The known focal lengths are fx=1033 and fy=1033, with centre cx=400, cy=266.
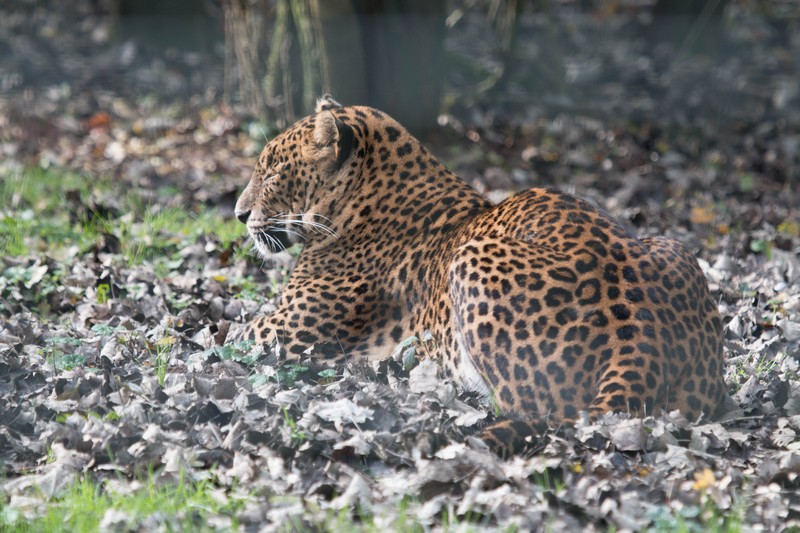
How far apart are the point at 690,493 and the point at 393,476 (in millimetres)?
1173

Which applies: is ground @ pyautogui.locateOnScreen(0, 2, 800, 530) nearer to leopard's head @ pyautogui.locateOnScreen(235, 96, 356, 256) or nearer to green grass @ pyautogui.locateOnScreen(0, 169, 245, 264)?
green grass @ pyautogui.locateOnScreen(0, 169, 245, 264)

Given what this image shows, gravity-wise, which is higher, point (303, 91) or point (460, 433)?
point (303, 91)

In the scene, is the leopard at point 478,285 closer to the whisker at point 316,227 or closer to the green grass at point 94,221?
the whisker at point 316,227

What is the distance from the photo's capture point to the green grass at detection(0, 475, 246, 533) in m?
3.74

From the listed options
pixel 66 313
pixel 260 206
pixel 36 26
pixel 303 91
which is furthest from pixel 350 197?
pixel 36 26

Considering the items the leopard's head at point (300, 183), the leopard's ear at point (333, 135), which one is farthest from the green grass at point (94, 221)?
the leopard's ear at point (333, 135)

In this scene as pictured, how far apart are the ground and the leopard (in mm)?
195

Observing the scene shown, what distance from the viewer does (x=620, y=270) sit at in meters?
4.62

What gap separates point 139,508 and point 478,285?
181cm

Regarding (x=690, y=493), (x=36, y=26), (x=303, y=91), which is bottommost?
(x=690, y=493)

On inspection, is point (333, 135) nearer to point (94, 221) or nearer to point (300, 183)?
point (300, 183)

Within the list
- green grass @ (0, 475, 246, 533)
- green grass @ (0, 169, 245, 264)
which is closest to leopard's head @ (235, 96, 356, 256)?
green grass @ (0, 169, 245, 264)

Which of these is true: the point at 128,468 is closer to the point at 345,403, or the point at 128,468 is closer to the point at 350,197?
the point at 345,403

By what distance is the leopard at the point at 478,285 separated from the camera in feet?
14.7
